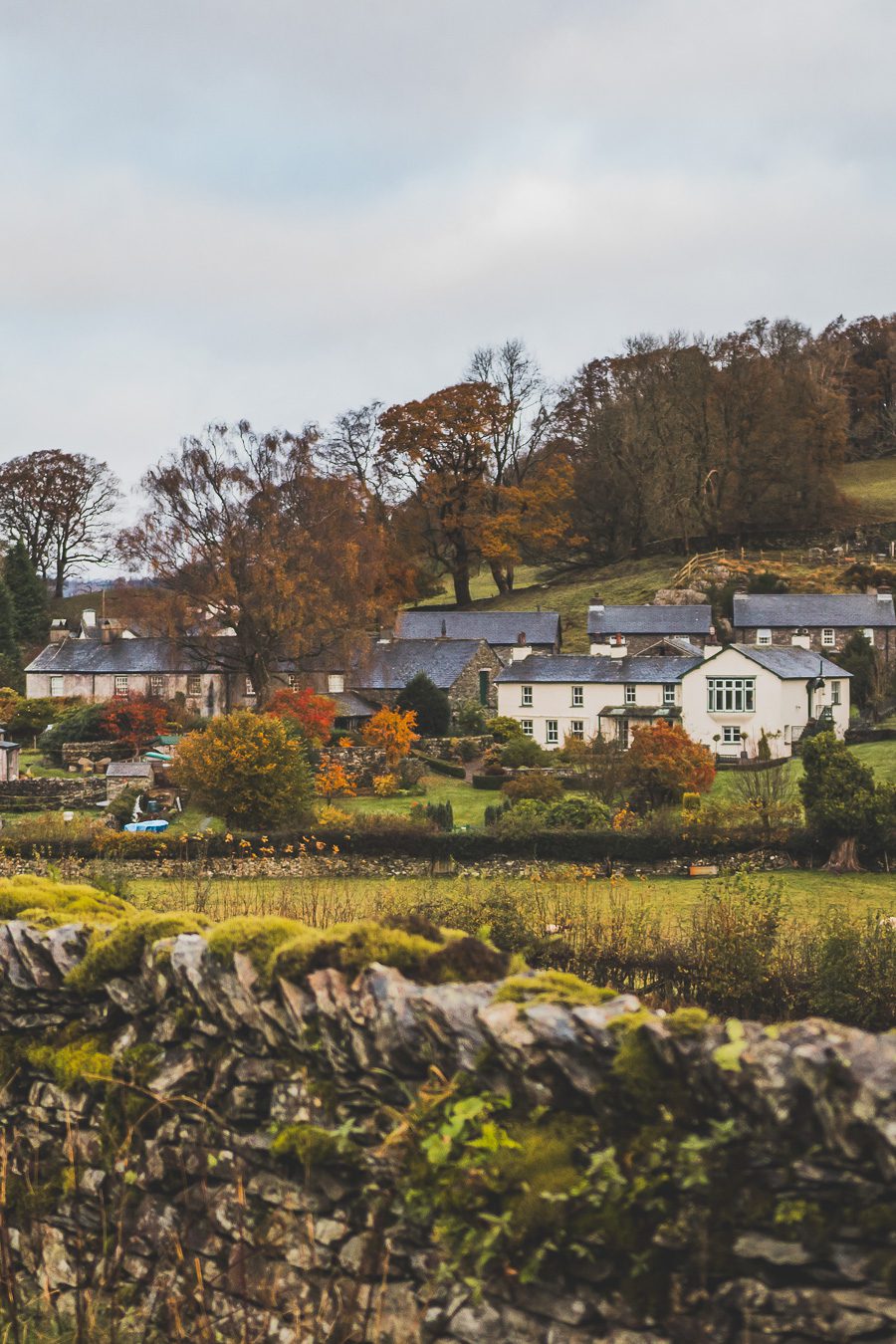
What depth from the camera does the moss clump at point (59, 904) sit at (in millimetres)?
8430

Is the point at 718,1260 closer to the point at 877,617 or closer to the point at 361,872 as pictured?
the point at 361,872

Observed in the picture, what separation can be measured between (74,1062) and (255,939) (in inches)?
60.8

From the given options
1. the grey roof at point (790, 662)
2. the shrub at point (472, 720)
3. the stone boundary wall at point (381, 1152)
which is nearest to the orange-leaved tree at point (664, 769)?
the grey roof at point (790, 662)

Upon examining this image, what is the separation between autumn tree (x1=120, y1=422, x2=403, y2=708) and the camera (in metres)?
48.8

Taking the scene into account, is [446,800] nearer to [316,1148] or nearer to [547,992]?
[316,1148]

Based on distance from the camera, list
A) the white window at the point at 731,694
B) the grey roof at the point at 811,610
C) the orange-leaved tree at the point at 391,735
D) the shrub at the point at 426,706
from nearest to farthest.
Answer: the orange-leaved tree at the point at 391,735 → the white window at the point at 731,694 → the shrub at the point at 426,706 → the grey roof at the point at 811,610

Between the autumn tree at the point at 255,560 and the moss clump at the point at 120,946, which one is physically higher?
the autumn tree at the point at 255,560

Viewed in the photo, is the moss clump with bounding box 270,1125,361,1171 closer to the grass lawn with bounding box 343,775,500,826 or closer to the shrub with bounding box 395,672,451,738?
the grass lawn with bounding box 343,775,500,826

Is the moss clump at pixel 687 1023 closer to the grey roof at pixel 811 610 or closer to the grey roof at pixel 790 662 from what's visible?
the grey roof at pixel 790 662

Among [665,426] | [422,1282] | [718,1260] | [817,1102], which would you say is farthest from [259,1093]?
[665,426]

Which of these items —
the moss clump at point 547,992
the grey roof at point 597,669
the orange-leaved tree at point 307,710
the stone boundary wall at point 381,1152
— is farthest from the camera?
the grey roof at point 597,669

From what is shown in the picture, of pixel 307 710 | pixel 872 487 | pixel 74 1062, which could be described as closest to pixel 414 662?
pixel 307 710

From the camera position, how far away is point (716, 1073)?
5215 millimetres

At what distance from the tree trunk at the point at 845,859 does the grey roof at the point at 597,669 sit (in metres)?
20.5
